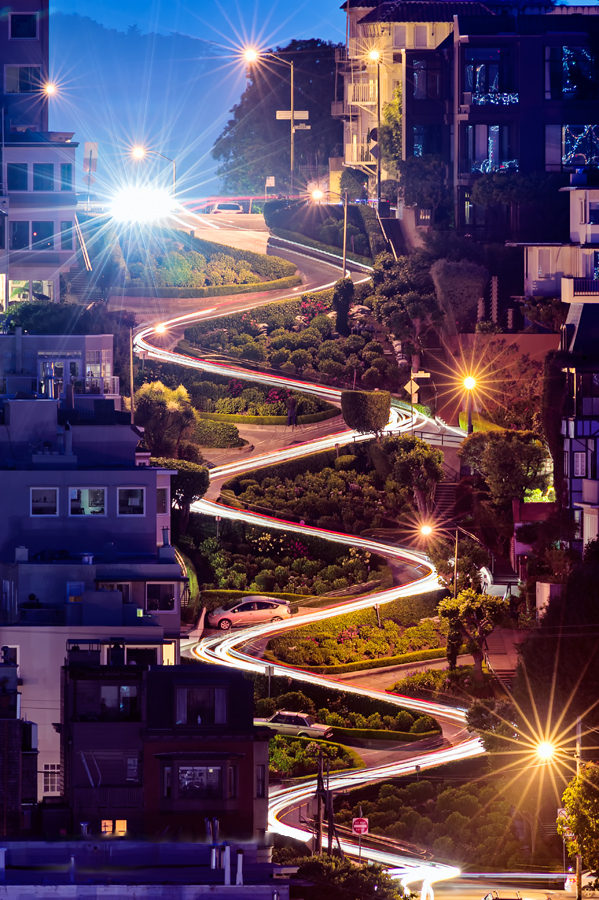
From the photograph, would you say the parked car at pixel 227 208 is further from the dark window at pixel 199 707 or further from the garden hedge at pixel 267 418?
the dark window at pixel 199 707

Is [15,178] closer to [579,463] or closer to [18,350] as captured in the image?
[18,350]

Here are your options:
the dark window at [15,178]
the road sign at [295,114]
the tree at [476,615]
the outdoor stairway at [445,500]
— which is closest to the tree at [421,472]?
the outdoor stairway at [445,500]

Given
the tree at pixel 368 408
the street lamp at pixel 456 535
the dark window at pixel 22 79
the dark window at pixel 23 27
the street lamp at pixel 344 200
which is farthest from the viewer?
the street lamp at pixel 344 200

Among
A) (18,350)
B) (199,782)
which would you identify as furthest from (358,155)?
(199,782)

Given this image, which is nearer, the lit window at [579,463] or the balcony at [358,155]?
the lit window at [579,463]

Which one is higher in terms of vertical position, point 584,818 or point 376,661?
point 376,661

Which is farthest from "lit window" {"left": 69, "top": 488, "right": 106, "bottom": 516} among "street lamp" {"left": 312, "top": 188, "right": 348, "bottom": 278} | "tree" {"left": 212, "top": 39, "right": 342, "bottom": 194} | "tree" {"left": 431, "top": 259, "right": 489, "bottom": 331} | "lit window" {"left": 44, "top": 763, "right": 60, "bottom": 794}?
"tree" {"left": 212, "top": 39, "right": 342, "bottom": 194}
